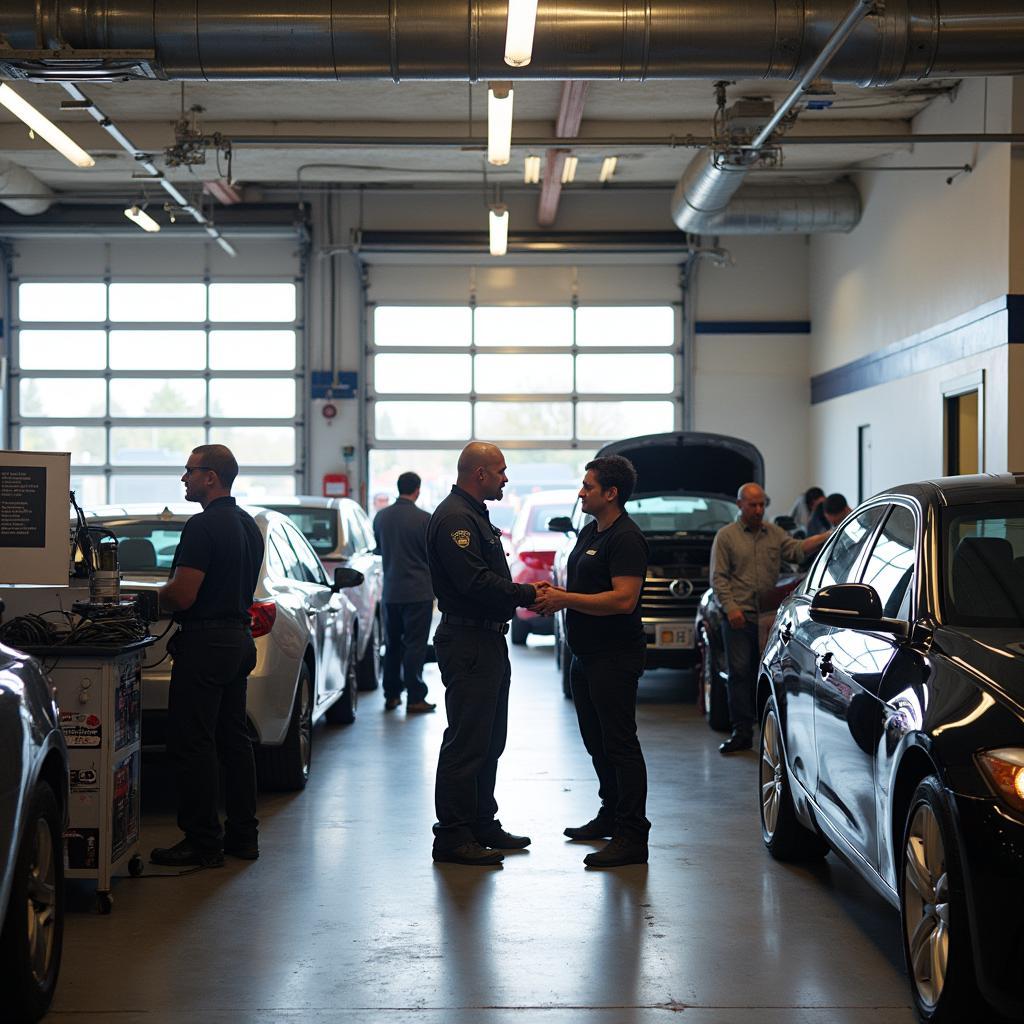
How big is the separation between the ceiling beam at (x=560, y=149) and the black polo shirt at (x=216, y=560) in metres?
9.05

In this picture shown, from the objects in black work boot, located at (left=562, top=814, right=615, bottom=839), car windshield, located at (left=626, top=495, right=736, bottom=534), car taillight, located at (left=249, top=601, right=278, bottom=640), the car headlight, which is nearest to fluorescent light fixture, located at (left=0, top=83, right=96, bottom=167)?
car taillight, located at (left=249, top=601, right=278, bottom=640)

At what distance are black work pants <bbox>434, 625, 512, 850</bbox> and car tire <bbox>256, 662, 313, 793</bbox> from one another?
1513mm

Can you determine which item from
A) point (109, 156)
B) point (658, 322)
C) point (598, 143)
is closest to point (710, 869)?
point (598, 143)

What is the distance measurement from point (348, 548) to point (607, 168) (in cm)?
885

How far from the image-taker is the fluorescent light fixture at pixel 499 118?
32.9ft

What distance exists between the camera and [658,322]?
69.9 feet

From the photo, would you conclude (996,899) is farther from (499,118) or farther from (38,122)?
(38,122)

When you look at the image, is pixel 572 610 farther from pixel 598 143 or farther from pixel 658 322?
pixel 658 322

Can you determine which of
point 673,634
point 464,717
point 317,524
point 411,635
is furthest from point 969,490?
point 317,524

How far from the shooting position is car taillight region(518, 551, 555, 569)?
49.1 feet

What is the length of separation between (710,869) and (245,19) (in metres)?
5.60

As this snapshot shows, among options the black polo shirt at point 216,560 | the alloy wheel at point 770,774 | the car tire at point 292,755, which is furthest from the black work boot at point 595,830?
the black polo shirt at point 216,560

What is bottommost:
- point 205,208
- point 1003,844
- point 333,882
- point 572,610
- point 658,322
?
point 333,882

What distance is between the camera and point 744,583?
9.09 m
